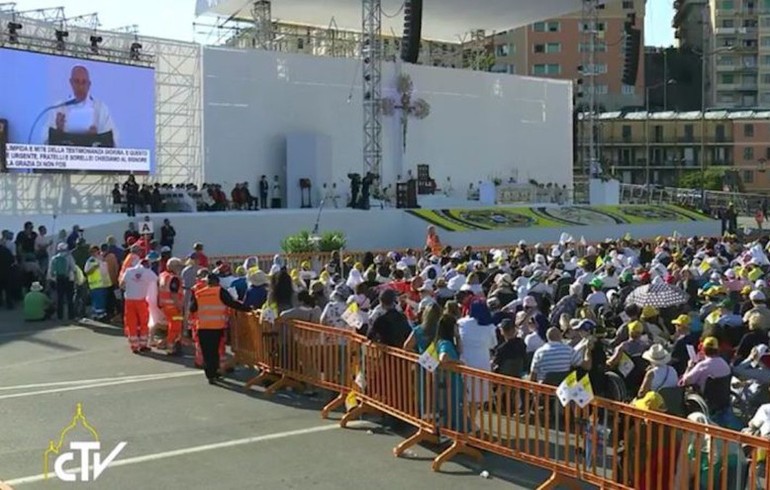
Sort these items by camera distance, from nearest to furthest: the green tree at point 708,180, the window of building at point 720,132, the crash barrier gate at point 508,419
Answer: the crash barrier gate at point 508,419 → the green tree at point 708,180 → the window of building at point 720,132

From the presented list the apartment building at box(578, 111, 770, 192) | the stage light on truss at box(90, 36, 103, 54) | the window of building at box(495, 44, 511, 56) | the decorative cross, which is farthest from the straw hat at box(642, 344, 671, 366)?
the window of building at box(495, 44, 511, 56)

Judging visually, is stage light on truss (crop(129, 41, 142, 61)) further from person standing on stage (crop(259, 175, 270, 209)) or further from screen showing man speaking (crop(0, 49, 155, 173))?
person standing on stage (crop(259, 175, 270, 209))

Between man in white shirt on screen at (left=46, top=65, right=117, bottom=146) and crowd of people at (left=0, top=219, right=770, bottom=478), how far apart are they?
28.8ft

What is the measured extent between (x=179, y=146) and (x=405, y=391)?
1020 inches

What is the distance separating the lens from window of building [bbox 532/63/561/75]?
91.8 metres

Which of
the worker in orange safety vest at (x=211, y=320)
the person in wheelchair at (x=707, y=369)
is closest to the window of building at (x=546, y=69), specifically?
the worker in orange safety vest at (x=211, y=320)

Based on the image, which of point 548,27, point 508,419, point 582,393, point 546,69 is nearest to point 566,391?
point 582,393

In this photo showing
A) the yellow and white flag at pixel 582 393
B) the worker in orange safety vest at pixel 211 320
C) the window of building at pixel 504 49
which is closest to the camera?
the yellow and white flag at pixel 582 393

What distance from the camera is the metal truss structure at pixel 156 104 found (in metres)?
27.4

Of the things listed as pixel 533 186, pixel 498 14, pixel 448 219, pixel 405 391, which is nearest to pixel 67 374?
pixel 405 391

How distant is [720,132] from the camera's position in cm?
8338

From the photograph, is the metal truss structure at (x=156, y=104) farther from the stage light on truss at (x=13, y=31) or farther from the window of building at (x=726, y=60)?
the window of building at (x=726, y=60)

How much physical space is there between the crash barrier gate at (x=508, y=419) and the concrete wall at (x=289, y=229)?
45.9 ft

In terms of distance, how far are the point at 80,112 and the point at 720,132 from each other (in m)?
68.4
